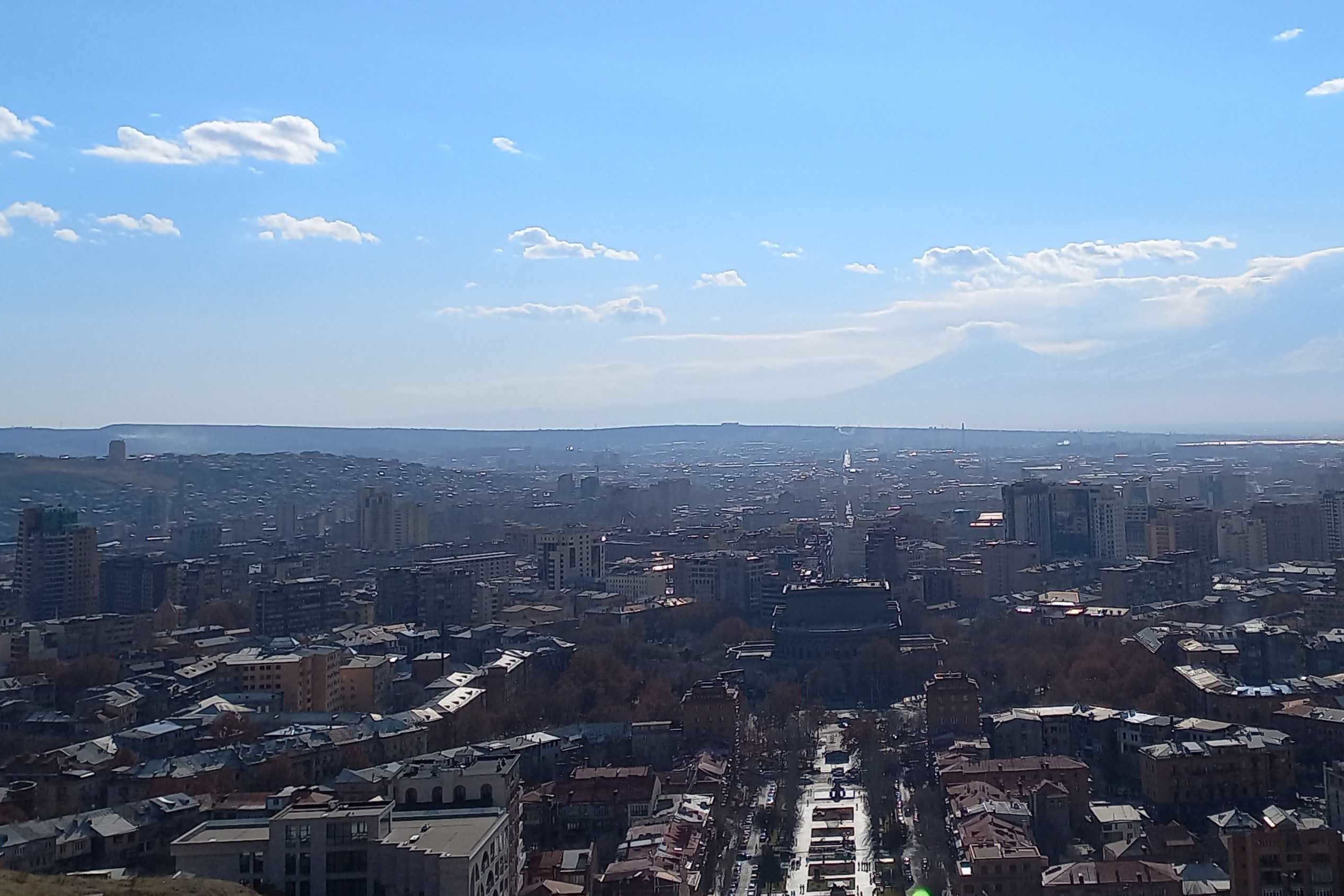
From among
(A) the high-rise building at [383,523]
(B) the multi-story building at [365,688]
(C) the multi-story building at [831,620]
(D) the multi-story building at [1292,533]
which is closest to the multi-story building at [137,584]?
(B) the multi-story building at [365,688]

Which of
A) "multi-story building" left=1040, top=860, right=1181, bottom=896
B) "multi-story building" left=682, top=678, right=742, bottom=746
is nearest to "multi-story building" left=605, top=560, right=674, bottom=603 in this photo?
"multi-story building" left=682, top=678, right=742, bottom=746

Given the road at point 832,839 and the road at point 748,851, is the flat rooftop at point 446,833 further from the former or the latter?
the road at point 832,839

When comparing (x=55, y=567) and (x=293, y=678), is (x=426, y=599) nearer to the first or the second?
(x=293, y=678)

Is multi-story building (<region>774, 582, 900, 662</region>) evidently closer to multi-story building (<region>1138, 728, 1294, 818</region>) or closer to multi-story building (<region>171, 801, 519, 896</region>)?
multi-story building (<region>1138, 728, 1294, 818</region>)

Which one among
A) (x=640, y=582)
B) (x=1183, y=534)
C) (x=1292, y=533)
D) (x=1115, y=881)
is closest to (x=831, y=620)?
(x=640, y=582)

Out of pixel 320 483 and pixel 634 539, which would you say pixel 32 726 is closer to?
pixel 634 539

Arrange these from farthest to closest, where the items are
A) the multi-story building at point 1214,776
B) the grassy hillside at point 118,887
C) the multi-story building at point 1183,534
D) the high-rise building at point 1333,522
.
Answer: the multi-story building at point 1183,534 → the high-rise building at point 1333,522 → the multi-story building at point 1214,776 → the grassy hillside at point 118,887
